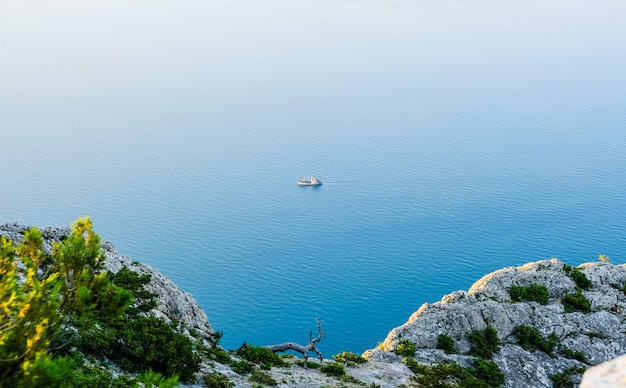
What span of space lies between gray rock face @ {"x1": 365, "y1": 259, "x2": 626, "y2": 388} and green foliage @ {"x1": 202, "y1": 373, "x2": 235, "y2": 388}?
1765cm

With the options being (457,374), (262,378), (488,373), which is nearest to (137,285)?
(262,378)

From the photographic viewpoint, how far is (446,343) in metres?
50.6

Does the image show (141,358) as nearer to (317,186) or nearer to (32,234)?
(32,234)

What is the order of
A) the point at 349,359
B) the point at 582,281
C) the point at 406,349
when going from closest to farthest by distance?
the point at 349,359 → the point at 406,349 → the point at 582,281

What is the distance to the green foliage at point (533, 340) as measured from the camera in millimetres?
51562

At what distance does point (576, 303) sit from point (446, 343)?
15257 mm

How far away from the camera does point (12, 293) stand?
50.2 ft

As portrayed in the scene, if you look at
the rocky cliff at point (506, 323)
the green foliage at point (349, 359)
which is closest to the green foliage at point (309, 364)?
the rocky cliff at point (506, 323)

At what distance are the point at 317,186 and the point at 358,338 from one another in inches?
3251

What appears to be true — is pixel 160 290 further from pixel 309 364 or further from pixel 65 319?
pixel 65 319

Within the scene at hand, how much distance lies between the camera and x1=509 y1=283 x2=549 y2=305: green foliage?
188ft

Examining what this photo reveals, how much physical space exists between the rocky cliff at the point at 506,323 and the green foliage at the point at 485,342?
13.0 inches

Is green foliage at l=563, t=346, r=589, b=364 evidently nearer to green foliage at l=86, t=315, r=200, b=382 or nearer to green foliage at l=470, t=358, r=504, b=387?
green foliage at l=470, t=358, r=504, b=387

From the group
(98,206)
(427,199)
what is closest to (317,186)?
(427,199)
